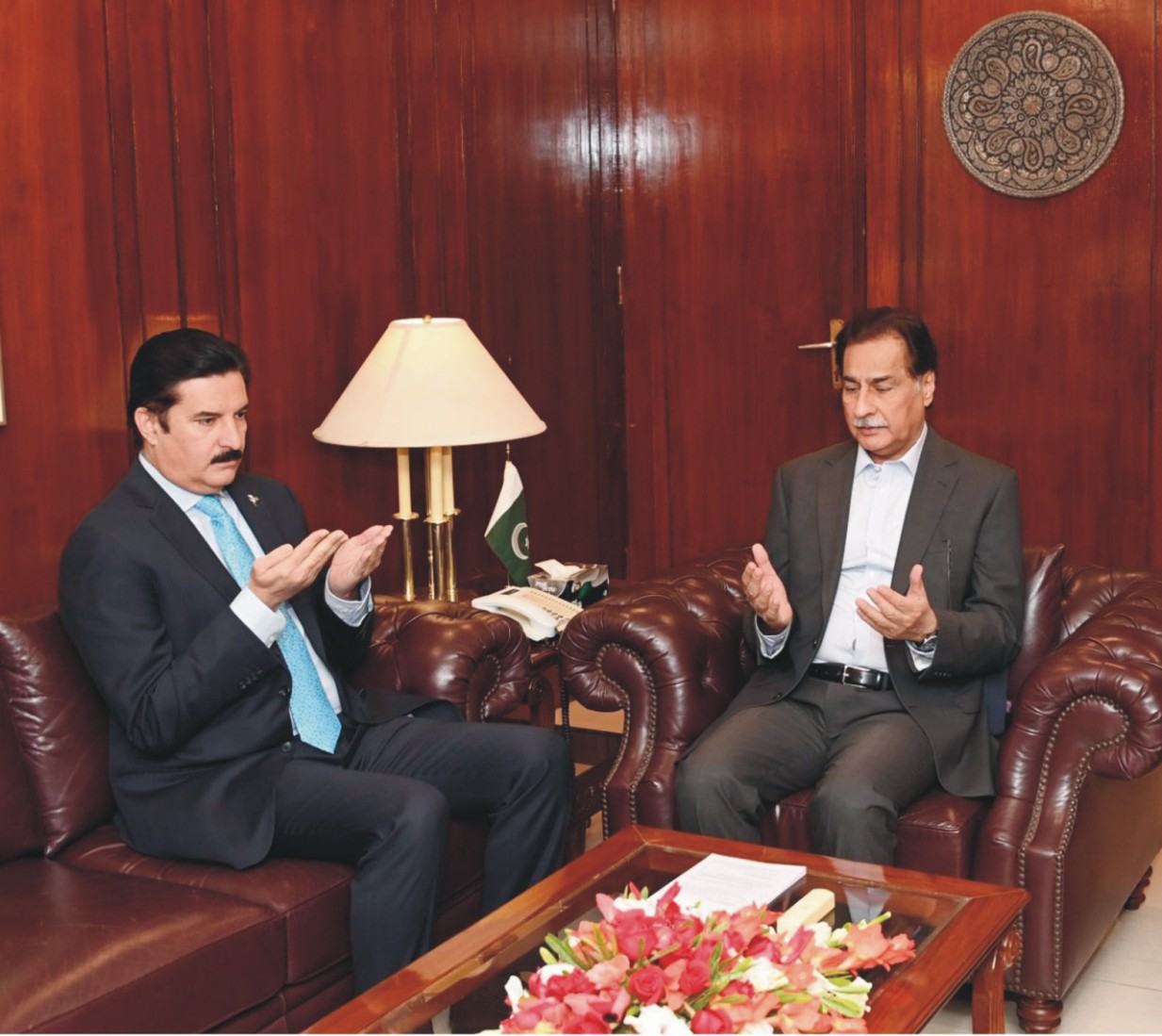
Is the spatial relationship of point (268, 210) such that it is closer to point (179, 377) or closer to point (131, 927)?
point (179, 377)

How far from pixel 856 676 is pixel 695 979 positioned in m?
1.40

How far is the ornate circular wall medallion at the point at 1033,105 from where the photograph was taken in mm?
4520

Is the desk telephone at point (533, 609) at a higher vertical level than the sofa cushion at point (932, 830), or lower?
higher

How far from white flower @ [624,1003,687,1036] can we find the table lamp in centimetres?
193

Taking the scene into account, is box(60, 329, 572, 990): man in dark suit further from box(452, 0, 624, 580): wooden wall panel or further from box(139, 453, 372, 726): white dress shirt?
box(452, 0, 624, 580): wooden wall panel

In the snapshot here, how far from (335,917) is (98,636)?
63 centimetres

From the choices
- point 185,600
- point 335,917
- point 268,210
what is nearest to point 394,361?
point 268,210

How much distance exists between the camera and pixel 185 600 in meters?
2.56

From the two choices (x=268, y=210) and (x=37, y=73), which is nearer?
(x=37, y=73)

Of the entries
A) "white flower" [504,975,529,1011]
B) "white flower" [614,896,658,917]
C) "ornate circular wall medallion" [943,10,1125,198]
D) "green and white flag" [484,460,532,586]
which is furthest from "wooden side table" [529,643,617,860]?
"ornate circular wall medallion" [943,10,1125,198]

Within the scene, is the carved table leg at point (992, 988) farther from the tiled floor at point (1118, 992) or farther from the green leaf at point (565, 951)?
the green leaf at point (565, 951)

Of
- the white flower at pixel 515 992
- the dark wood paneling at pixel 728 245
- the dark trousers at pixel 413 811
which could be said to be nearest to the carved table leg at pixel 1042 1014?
the dark trousers at pixel 413 811

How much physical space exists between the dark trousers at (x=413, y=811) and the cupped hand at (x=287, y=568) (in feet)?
1.11

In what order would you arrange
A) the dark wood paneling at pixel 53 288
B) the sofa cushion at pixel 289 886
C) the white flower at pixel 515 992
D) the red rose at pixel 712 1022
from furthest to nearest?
1. the dark wood paneling at pixel 53 288
2. the sofa cushion at pixel 289 886
3. the white flower at pixel 515 992
4. the red rose at pixel 712 1022
